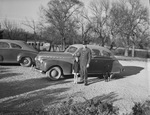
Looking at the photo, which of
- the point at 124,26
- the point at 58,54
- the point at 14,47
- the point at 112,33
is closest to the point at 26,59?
the point at 14,47

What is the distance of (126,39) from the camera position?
20016 millimetres

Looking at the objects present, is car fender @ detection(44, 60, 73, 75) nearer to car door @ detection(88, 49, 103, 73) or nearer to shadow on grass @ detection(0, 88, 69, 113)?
car door @ detection(88, 49, 103, 73)

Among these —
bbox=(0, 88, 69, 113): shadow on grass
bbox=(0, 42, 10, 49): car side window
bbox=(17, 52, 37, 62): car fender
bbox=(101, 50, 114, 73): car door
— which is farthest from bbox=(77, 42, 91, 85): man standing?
bbox=(0, 42, 10, 49): car side window

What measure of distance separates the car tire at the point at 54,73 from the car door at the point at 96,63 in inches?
50.3

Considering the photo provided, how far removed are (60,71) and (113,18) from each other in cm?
1526

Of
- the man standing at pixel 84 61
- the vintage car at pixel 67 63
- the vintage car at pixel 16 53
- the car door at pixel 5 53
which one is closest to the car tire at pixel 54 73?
the vintage car at pixel 67 63

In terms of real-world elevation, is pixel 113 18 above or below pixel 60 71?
above

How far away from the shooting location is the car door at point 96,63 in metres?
5.95

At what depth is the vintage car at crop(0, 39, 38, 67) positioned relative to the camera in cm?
707

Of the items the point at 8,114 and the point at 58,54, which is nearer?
the point at 8,114

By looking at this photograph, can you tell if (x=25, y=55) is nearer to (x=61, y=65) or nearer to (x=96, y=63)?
(x=61, y=65)

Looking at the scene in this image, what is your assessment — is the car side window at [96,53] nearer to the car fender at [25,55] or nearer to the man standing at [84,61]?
the man standing at [84,61]

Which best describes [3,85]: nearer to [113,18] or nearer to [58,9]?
[58,9]

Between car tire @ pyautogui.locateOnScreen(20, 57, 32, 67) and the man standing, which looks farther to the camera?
car tire @ pyautogui.locateOnScreen(20, 57, 32, 67)
